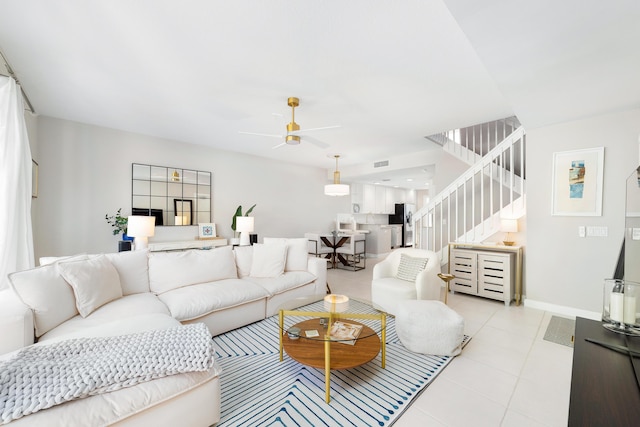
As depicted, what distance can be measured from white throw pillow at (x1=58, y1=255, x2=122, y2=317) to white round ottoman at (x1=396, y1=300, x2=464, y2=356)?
102 inches

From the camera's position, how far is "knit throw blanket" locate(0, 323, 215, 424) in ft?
3.64

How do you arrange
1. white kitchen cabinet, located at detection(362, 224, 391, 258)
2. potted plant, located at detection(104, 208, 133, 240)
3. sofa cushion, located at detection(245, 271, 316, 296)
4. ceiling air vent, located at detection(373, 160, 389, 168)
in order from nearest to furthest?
sofa cushion, located at detection(245, 271, 316, 296) < potted plant, located at detection(104, 208, 133, 240) < ceiling air vent, located at detection(373, 160, 389, 168) < white kitchen cabinet, located at detection(362, 224, 391, 258)

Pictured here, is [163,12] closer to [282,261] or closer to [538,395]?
[282,261]

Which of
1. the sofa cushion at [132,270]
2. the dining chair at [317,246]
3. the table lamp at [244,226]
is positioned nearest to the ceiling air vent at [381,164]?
the dining chair at [317,246]

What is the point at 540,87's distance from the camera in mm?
2260

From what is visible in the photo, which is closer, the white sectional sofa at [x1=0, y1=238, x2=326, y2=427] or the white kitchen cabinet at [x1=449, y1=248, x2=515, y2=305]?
the white sectional sofa at [x1=0, y1=238, x2=326, y2=427]

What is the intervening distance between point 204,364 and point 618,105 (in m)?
4.32

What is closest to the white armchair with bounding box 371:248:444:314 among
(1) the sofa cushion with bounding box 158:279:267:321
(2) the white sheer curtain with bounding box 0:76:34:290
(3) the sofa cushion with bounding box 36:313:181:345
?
(1) the sofa cushion with bounding box 158:279:267:321

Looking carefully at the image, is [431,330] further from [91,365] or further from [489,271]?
[91,365]

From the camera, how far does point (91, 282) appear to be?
214 centimetres

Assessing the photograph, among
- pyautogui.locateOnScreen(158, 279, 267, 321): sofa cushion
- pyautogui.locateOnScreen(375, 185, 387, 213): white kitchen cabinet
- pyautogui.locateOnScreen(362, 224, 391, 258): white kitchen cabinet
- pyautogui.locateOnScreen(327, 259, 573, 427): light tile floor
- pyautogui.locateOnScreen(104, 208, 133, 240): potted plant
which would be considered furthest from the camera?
pyautogui.locateOnScreen(375, 185, 387, 213): white kitchen cabinet

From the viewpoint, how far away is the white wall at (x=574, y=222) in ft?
9.30

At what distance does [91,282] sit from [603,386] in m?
3.07

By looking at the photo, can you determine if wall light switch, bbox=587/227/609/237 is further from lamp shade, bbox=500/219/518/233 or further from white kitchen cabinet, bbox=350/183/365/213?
white kitchen cabinet, bbox=350/183/365/213
